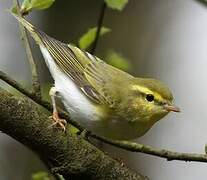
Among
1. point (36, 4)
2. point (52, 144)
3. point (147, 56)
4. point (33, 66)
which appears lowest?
point (147, 56)

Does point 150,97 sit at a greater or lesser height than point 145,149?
lesser

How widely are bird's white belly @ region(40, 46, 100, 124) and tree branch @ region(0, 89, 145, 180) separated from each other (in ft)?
2.55

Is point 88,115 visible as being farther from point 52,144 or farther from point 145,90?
point 52,144

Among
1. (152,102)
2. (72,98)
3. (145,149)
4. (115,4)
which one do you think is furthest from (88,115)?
(145,149)

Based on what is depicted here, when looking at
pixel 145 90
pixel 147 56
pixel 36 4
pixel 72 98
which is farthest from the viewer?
pixel 147 56

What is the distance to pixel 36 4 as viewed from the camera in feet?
7.85

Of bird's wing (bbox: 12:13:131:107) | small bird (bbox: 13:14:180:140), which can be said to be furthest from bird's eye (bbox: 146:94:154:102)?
A: bird's wing (bbox: 12:13:131:107)

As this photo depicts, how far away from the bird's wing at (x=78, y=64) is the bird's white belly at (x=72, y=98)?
1.3 inches

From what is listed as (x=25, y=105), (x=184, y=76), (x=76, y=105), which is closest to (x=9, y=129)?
(x=25, y=105)

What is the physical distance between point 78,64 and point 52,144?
63.4 inches

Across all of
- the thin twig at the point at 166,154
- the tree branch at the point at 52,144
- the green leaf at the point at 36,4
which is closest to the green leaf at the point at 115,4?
the green leaf at the point at 36,4

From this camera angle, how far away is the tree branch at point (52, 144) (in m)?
1.92

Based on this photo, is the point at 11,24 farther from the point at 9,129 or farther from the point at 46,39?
the point at 9,129

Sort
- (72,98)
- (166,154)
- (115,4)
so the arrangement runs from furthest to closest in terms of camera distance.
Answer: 1. (72,98)
2. (115,4)
3. (166,154)
